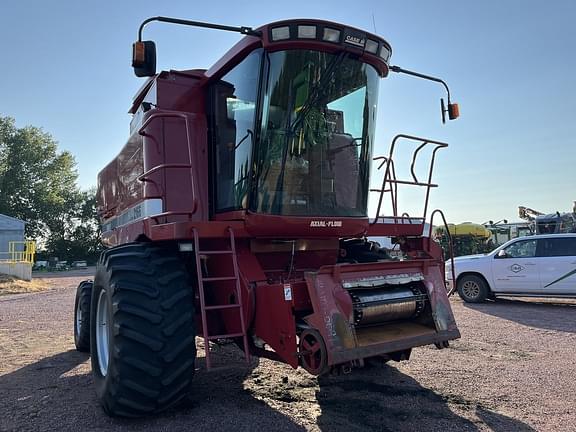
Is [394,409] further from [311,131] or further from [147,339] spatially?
[311,131]

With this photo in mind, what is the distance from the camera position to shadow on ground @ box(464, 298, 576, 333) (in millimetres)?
8805

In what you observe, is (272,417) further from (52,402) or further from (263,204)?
(52,402)

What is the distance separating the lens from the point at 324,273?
3.92 metres

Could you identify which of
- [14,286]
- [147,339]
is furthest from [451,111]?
[14,286]

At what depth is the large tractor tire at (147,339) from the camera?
376cm

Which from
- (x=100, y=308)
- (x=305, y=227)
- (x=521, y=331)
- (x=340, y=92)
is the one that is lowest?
(x=521, y=331)

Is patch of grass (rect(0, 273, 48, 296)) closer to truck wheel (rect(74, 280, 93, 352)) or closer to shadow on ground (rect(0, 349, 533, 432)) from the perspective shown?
truck wheel (rect(74, 280, 93, 352))

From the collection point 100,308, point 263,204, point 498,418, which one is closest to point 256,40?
point 263,204

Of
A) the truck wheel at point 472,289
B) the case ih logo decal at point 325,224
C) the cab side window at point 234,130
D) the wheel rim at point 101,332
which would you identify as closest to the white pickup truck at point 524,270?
the truck wheel at point 472,289

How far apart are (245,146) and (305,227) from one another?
92 centimetres

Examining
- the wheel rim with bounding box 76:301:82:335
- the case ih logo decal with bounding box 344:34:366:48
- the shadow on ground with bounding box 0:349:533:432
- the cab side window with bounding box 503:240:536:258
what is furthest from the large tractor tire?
the cab side window with bounding box 503:240:536:258

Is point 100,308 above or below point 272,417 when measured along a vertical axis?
above

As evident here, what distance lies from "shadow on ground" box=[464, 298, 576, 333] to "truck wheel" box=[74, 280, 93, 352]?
7425mm

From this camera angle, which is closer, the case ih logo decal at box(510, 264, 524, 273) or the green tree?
the case ih logo decal at box(510, 264, 524, 273)
